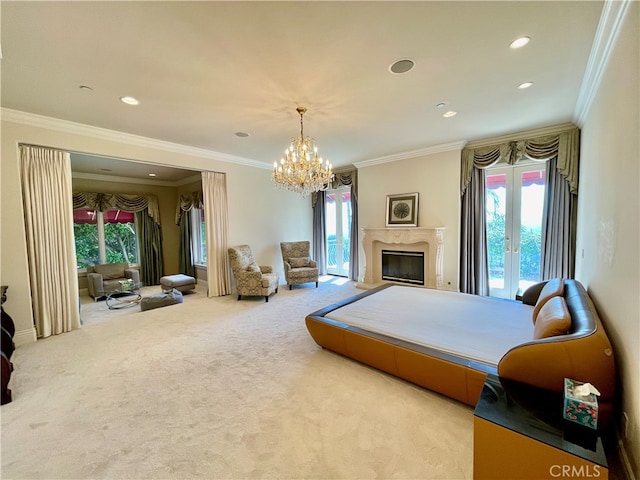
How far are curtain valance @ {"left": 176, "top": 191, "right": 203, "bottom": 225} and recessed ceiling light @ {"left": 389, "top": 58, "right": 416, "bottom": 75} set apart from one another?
5.77 m

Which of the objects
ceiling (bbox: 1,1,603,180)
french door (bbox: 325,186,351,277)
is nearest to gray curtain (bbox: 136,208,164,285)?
ceiling (bbox: 1,1,603,180)

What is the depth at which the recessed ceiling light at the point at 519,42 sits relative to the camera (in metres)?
2.01

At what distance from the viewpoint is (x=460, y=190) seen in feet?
15.5

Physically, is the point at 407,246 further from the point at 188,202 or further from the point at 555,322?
the point at 188,202

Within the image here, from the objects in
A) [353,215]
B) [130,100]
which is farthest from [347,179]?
[130,100]

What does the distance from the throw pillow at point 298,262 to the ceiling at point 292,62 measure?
3.21 meters

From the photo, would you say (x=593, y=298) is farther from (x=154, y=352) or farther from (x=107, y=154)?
(x=107, y=154)

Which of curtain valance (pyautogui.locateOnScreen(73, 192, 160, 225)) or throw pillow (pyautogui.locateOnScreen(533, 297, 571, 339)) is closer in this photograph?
throw pillow (pyautogui.locateOnScreen(533, 297, 571, 339))

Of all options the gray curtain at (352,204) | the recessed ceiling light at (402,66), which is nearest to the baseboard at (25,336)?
the recessed ceiling light at (402,66)

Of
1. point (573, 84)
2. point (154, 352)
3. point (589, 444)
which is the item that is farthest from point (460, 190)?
point (154, 352)

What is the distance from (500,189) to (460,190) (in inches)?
24.4

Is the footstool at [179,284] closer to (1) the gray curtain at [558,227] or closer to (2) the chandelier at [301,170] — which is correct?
(2) the chandelier at [301,170]

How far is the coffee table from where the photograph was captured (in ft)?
16.7

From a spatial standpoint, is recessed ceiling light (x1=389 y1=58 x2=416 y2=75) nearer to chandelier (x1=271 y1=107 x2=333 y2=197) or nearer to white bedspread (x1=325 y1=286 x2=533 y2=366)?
chandelier (x1=271 y1=107 x2=333 y2=197)
